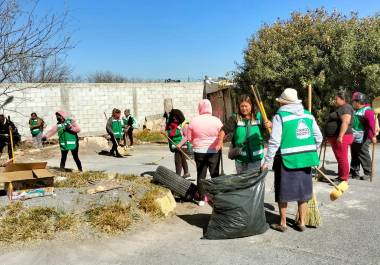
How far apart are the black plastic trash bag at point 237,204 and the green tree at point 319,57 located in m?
10.4

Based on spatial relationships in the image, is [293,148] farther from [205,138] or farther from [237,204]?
[205,138]

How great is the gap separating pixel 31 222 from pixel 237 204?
250 cm

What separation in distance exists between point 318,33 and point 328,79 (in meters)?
1.77

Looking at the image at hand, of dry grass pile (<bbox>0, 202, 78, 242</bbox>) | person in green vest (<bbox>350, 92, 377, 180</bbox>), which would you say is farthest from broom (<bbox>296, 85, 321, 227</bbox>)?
person in green vest (<bbox>350, 92, 377, 180</bbox>)

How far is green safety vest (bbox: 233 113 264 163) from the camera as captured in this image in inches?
222

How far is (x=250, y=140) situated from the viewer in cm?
564

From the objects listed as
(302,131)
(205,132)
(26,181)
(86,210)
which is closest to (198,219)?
(205,132)

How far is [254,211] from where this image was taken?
5.05 meters

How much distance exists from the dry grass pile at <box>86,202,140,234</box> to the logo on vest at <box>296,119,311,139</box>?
7.59 ft

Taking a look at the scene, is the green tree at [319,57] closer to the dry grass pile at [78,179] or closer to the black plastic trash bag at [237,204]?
the dry grass pile at [78,179]

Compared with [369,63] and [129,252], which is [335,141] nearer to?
[129,252]

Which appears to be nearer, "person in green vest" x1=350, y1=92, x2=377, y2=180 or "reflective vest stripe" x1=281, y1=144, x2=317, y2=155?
"reflective vest stripe" x1=281, y1=144, x2=317, y2=155

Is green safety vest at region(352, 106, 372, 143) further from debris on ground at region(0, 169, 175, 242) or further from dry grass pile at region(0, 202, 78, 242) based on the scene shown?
dry grass pile at region(0, 202, 78, 242)

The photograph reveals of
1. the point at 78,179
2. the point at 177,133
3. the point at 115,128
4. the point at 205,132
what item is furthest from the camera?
the point at 115,128
